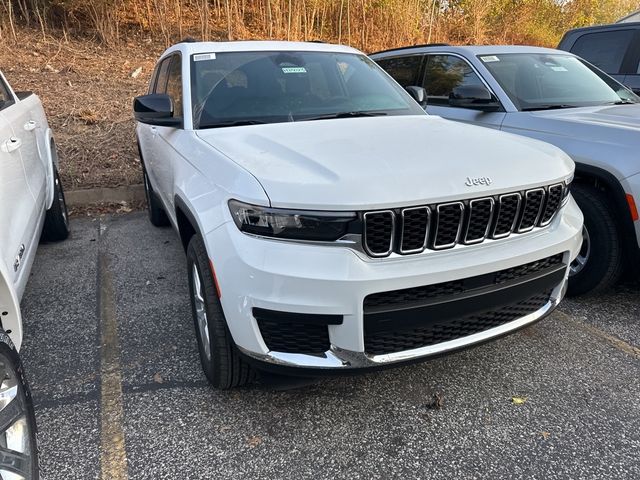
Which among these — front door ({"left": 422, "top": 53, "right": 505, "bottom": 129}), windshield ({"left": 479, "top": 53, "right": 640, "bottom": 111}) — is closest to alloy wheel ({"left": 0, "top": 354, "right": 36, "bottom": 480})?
front door ({"left": 422, "top": 53, "right": 505, "bottom": 129})

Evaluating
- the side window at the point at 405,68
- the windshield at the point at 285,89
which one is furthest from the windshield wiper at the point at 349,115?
the side window at the point at 405,68

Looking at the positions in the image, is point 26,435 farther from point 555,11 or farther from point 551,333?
point 555,11

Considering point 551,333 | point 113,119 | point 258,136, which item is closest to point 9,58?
point 113,119

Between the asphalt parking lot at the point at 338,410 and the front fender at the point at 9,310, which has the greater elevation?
the front fender at the point at 9,310

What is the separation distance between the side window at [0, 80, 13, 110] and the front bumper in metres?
2.37

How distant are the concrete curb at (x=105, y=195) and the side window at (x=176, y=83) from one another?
2.59 m

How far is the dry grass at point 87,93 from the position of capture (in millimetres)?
6617

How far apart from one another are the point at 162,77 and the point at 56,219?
1640 mm

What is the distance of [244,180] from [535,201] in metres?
1.34

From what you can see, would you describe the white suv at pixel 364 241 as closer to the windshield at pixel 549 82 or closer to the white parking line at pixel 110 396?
the white parking line at pixel 110 396

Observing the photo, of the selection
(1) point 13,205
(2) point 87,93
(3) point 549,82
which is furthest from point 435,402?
(2) point 87,93

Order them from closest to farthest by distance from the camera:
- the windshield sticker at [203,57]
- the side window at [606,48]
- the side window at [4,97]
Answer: the windshield sticker at [203,57] → the side window at [4,97] → the side window at [606,48]

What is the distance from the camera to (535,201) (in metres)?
2.38

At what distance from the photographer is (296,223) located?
2.01 metres
